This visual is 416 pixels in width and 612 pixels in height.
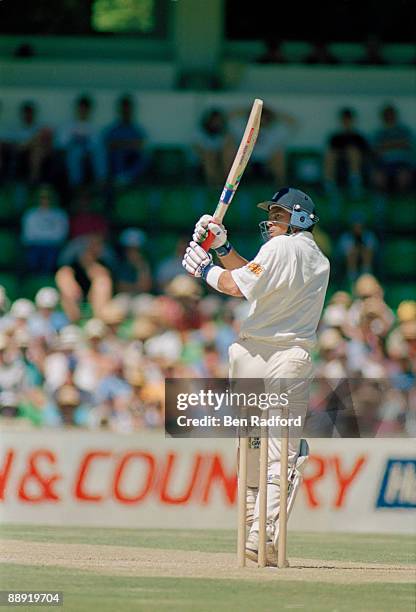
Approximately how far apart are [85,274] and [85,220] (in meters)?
0.79

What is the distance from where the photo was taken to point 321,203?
16.3 m

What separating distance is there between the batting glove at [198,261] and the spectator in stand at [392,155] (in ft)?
28.6

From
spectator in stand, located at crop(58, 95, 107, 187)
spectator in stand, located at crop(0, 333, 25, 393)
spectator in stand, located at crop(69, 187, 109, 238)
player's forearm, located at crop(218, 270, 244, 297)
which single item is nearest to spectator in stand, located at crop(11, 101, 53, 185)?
spectator in stand, located at crop(58, 95, 107, 187)

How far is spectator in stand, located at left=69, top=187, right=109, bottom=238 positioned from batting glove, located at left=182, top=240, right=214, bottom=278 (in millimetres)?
7284

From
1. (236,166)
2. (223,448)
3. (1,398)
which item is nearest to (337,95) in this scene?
(1,398)

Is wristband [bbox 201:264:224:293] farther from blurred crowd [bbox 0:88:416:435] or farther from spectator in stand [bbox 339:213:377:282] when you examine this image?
spectator in stand [bbox 339:213:377:282]

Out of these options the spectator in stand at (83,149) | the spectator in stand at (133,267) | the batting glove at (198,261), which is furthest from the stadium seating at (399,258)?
the batting glove at (198,261)

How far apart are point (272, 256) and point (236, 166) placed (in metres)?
0.85

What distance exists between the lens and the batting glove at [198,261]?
793 centimetres

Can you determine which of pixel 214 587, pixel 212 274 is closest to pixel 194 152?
pixel 212 274

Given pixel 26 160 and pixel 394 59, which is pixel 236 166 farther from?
pixel 394 59

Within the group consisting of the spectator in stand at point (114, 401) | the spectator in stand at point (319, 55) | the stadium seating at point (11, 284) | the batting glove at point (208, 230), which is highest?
the spectator in stand at point (319, 55)

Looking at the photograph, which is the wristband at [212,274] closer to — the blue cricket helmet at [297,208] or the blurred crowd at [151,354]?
the blue cricket helmet at [297,208]

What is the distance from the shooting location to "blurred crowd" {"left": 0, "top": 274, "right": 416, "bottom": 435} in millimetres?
11695
